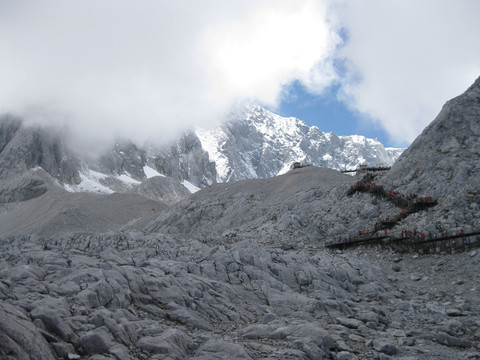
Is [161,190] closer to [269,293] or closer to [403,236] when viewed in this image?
[403,236]

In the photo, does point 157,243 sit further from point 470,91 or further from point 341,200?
point 470,91

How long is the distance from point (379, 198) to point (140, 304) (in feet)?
103

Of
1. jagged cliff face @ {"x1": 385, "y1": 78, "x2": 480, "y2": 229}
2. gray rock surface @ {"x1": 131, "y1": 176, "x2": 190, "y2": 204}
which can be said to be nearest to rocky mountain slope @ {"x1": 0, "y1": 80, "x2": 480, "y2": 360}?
jagged cliff face @ {"x1": 385, "y1": 78, "x2": 480, "y2": 229}

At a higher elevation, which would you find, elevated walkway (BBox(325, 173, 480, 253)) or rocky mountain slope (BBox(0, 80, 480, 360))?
elevated walkway (BBox(325, 173, 480, 253))

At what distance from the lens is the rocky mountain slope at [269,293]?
13.0 meters

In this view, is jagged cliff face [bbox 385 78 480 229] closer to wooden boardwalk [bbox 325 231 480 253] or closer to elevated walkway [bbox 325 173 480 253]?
elevated walkway [bbox 325 173 480 253]

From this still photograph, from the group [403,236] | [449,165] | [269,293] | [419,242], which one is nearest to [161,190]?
[449,165]

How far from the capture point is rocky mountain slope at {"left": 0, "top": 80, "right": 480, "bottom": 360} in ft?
42.7

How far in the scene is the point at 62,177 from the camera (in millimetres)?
178375

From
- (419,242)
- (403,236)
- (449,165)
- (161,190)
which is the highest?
(161,190)

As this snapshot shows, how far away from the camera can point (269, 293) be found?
2127cm

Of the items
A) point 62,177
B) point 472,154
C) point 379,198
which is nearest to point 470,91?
point 472,154

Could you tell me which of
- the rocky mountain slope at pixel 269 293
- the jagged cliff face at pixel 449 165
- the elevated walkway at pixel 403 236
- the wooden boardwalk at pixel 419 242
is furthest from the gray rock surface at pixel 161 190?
the wooden boardwalk at pixel 419 242

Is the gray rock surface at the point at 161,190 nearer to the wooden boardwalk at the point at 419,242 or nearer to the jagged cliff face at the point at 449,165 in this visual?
the jagged cliff face at the point at 449,165
